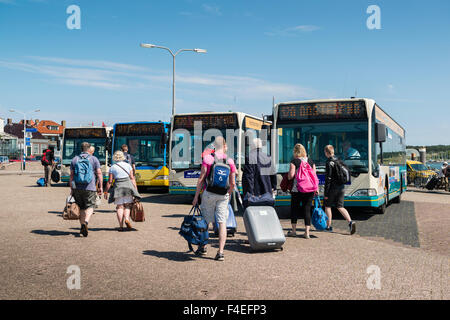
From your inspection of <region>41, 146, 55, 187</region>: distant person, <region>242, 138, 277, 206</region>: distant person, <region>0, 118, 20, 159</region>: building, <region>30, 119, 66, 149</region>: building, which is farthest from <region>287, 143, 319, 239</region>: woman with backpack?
<region>30, 119, 66, 149</region>: building

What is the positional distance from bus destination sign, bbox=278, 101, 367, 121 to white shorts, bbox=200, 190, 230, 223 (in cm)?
581

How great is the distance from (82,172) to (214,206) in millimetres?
3241

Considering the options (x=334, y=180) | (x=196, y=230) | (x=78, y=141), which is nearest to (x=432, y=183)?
(x=78, y=141)

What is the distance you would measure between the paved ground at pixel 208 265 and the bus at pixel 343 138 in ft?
5.63

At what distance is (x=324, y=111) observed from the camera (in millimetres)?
12344

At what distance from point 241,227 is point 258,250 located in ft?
9.68

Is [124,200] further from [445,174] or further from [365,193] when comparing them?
[445,174]

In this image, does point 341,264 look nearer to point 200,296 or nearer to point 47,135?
point 200,296

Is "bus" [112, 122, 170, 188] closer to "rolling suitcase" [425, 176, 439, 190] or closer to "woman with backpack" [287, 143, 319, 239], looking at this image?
"woman with backpack" [287, 143, 319, 239]

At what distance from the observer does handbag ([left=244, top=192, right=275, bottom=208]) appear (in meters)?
8.24

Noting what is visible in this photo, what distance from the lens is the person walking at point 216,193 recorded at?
7.14 metres

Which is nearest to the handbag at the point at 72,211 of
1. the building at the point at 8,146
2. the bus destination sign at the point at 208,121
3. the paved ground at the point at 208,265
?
the paved ground at the point at 208,265

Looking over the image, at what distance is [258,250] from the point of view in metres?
8.05
